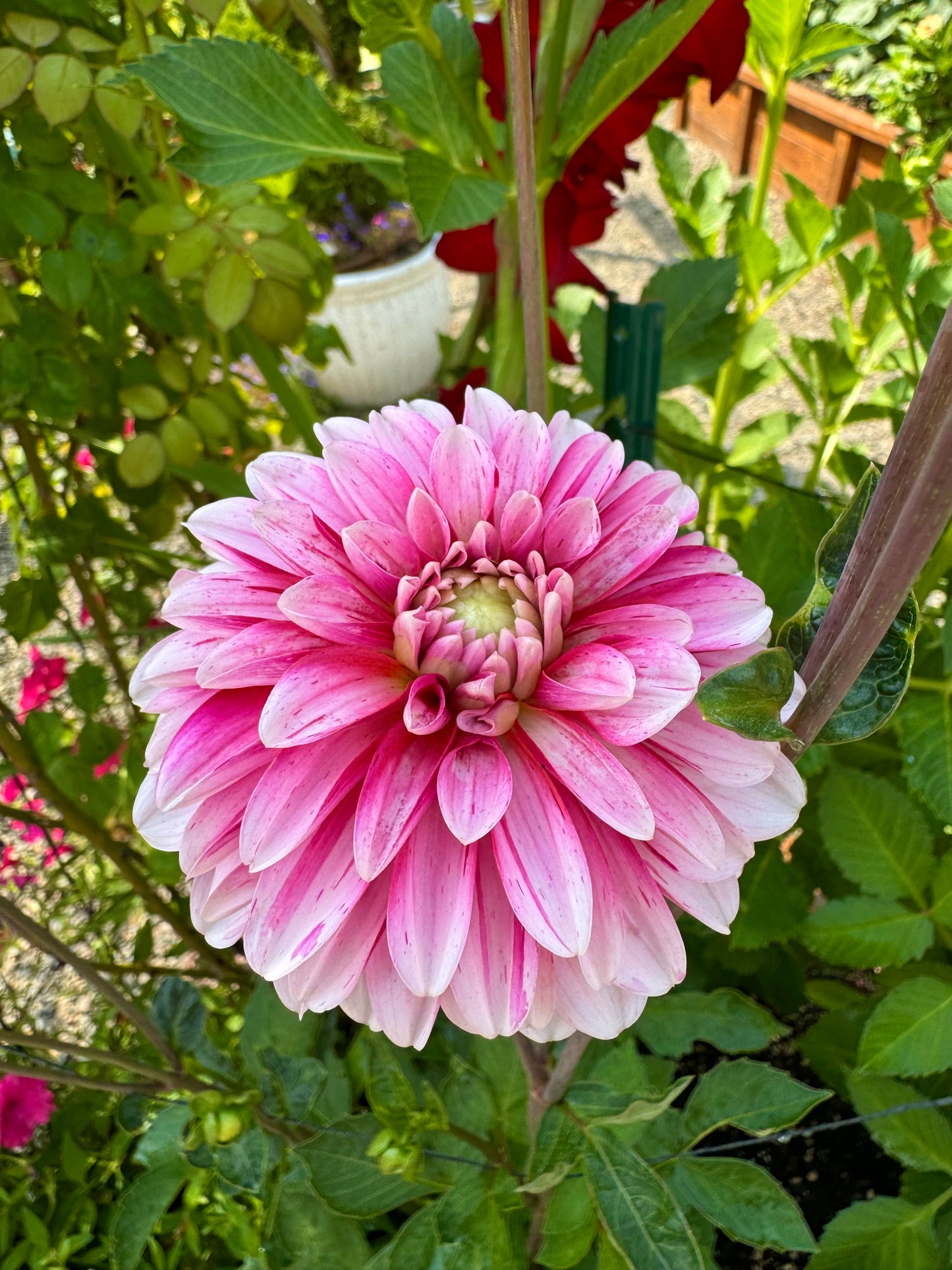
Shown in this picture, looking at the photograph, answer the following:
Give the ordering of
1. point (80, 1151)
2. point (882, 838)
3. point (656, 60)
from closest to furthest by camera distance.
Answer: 1. point (656, 60)
2. point (882, 838)
3. point (80, 1151)

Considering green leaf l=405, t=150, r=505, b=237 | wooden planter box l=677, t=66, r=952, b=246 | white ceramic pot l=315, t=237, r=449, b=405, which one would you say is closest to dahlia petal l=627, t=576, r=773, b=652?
green leaf l=405, t=150, r=505, b=237

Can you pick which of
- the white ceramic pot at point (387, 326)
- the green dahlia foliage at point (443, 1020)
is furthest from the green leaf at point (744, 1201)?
the white ceramic pot at point (387, 326)

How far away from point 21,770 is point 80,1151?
392 millimetres

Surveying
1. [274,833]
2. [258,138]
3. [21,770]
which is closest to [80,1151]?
[21,770]

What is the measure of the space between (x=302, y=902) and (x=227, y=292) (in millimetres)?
422

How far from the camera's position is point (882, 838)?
627mm

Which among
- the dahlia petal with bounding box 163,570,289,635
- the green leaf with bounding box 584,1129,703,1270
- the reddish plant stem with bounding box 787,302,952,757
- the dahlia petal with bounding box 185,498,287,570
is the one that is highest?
the reddish plant stem with bounding box 787,302,952,757

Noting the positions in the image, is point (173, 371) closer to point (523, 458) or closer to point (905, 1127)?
point (523, 458)

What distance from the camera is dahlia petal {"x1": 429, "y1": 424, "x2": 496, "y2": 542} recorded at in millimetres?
333

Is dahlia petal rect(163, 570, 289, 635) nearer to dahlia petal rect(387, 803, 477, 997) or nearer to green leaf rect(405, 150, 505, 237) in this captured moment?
Answer: dahlia petal rect(387, 803, 477, 997)

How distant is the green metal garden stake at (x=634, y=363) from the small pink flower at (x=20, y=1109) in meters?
0.78

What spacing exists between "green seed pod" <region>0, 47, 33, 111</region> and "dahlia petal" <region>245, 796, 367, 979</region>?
462mm

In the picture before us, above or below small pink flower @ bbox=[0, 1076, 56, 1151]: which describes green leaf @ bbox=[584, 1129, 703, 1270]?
above

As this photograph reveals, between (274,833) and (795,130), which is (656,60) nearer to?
(274,833)
